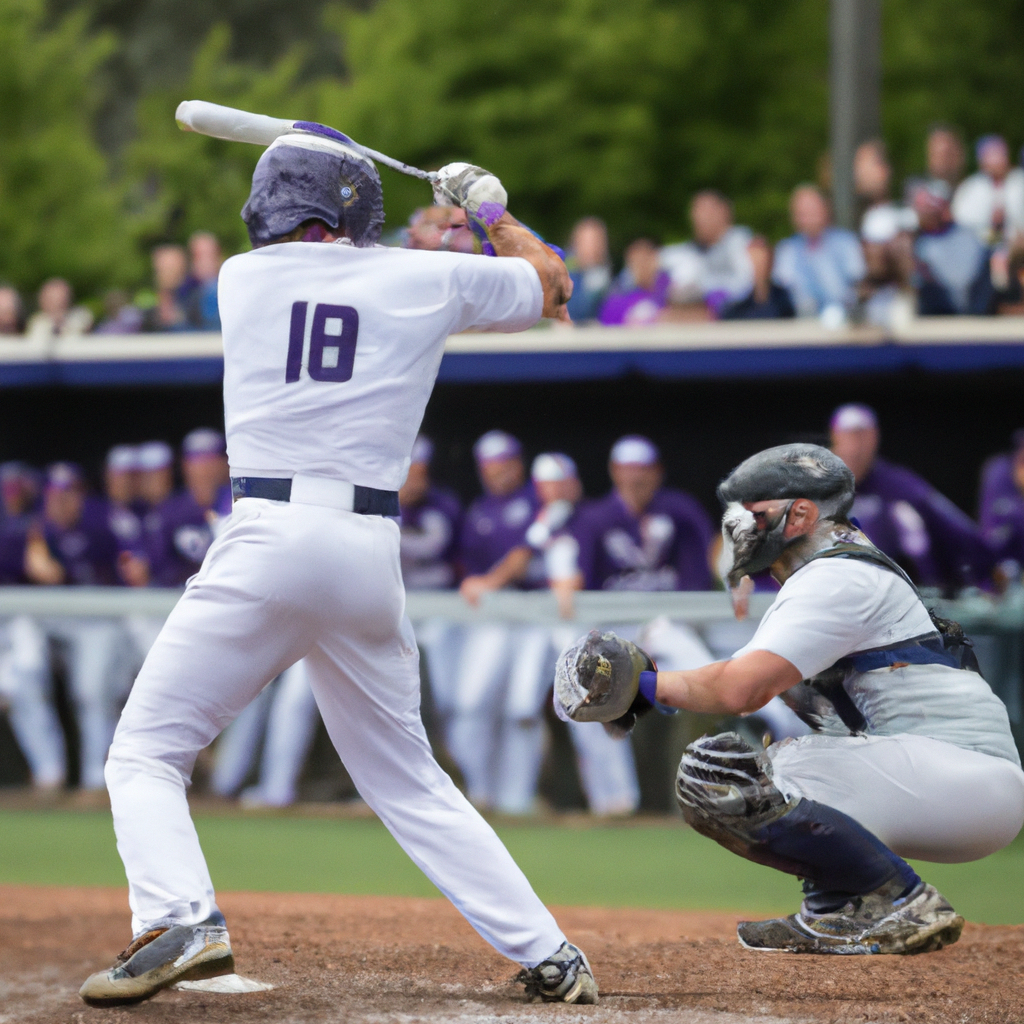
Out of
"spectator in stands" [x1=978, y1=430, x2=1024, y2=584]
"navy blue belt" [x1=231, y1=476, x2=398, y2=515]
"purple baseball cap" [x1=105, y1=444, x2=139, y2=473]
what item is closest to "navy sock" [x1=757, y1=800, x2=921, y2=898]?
"navy blue belt" [x1=231, y1=476, x2=398, y2=515]

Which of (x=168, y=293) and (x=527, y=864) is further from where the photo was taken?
(x=168, y=293)

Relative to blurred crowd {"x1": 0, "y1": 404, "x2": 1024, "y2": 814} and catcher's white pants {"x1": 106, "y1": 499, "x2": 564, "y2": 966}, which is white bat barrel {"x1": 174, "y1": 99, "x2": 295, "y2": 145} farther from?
blurred crowd {"x1": 0, "y1": 404, "x2": 1024, "y2": 814}

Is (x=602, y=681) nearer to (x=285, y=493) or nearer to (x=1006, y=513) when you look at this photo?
(x=285, y=493)

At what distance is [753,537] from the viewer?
3.31 metres

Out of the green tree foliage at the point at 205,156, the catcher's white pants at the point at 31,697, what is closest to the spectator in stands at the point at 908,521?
the catcher's white pants at the point at 31,697

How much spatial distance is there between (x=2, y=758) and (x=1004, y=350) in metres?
5.65

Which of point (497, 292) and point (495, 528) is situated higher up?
point (497, 292)

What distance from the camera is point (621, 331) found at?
27.3ft

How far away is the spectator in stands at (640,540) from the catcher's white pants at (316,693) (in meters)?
4.24

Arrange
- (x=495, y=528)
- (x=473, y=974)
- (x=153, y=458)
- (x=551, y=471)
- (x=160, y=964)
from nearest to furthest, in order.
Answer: (x=160, y=964) → (x=473, y=974) → (x=551, y=471) → (x=495, y=528) → (x=153, y=458)

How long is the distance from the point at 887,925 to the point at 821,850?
278 millimetres

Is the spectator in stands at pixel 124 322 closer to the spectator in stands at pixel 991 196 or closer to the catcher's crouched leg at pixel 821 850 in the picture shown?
the spectator in stands at pixel 991 196

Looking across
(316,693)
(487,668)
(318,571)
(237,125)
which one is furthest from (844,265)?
(318,571)

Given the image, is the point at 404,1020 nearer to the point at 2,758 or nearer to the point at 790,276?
the point at 2,758
